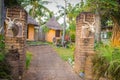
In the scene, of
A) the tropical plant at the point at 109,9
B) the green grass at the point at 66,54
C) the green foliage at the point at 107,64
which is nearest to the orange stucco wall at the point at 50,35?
the green grass at the point at 66,54

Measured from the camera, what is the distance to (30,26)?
32906 millimetres

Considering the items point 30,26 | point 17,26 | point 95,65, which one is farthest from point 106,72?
point 30,26

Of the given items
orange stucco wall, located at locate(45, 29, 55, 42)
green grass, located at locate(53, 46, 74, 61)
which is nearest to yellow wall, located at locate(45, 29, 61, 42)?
orange stucco wall, located at locate(45, 29, 55, 42)

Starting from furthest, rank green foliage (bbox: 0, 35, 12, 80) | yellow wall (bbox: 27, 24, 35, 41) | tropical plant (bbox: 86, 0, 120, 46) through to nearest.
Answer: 1. yellow wall (bbox: 27, 24, 35, 41)
2. tropical plant (bbox: 86, 0, 120, 46)
3. green foliage (bbox: 0, 35, 12, 80)

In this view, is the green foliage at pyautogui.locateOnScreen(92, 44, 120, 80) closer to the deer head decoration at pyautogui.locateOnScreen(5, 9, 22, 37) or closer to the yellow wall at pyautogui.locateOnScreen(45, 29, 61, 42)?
the deer head decoration at pyautogui.locateOnScreen(5, 9, 22, 37)

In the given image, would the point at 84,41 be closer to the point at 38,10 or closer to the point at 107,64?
the point at 107,64

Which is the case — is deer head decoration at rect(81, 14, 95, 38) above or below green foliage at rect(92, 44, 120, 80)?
above

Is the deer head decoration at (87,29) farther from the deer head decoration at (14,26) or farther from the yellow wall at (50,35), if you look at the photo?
A: the yellow wall at (50,35)

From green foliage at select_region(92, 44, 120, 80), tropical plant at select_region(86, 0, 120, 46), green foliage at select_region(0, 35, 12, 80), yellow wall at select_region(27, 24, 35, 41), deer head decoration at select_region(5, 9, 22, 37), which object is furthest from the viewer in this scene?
yellow wall at select_region(27, 24, 35, 41)

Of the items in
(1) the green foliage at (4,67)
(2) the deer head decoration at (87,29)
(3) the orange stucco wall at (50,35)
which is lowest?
(1) the green foliage at (4,67)

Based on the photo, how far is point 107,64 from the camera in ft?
24.7

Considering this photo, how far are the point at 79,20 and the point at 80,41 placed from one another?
85 centimetres

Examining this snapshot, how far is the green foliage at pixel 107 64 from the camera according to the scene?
719cm

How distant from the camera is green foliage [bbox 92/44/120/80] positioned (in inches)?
283
